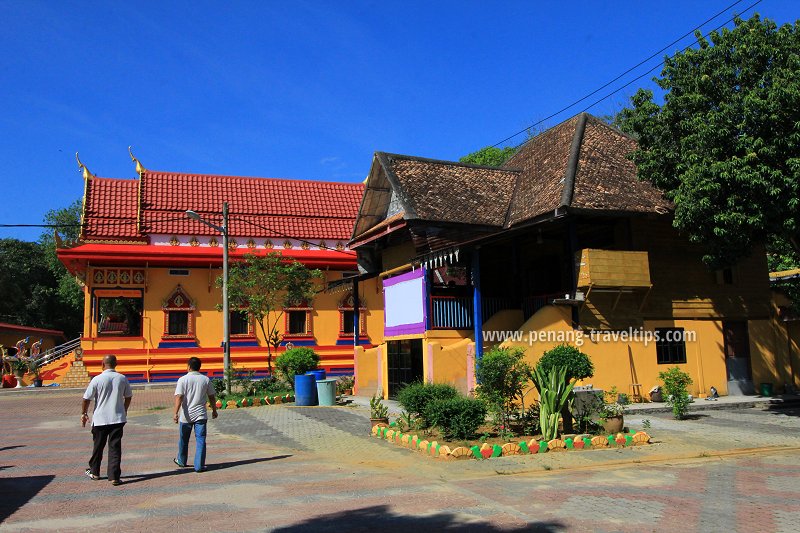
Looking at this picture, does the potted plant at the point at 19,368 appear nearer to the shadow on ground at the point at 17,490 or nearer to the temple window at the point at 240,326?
the temple window at the point at 240,326

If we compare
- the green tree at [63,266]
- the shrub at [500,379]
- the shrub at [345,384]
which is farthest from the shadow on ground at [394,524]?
the green tree at [63,266]

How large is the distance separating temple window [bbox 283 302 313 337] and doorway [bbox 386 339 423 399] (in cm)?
986

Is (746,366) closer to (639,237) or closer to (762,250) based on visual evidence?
(762,250)

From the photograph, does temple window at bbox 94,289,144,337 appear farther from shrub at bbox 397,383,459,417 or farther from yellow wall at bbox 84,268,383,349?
shrub at bbox 397,383,459,417

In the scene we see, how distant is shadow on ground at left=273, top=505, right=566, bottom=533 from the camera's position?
239 inches

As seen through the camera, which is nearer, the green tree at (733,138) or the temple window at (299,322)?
the green tree at (733,138)

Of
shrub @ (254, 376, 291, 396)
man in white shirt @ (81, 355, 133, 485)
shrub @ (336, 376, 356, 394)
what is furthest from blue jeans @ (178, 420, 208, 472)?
shrub @ (336, 376, 356, 394)

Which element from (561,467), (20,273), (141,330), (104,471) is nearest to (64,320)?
(20,273)

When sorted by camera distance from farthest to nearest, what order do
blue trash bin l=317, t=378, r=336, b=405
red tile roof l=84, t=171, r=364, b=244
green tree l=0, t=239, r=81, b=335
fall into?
1. green tree l=0, t=239, r=81, b=335
2. red tile roof l=84, t=171, r=364, b=244
3. blue trash bin l=317, t=378, r=336, b=405

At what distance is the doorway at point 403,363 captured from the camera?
18.6 metres

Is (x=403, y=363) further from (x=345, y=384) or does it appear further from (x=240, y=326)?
(x=240, y=326)

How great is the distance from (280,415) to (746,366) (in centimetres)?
1385

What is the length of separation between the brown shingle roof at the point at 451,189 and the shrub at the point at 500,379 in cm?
692

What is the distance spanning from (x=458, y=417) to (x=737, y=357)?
1243 centimetres
